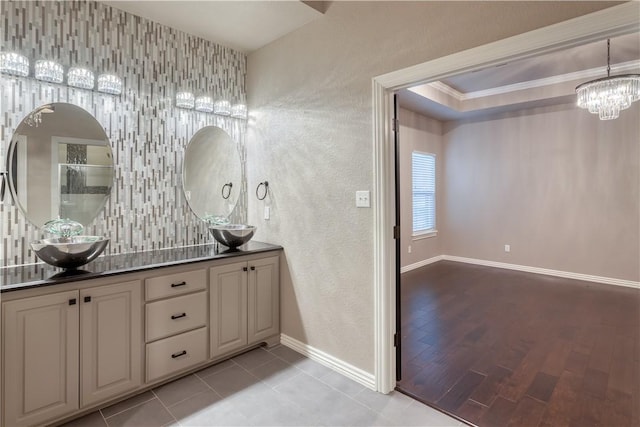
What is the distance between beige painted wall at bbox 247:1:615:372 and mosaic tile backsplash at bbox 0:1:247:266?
575 millimetres

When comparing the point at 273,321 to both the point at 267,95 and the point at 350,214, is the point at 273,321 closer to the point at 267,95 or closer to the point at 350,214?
the point at 350,214

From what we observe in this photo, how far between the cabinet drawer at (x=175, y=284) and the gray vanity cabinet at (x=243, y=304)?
9cm

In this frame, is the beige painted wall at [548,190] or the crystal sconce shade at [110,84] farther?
the beige painted wall at [548,190]

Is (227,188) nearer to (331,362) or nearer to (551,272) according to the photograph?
(331,362)

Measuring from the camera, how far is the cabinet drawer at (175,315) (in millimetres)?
2191

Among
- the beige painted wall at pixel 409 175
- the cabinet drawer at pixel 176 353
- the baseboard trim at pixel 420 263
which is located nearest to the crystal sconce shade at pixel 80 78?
the cabinet drawer at pixel 176 353

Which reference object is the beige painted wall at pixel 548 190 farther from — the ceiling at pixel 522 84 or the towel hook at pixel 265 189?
the towel hook at pixel 265 189

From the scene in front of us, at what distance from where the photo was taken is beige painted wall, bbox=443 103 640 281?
470cm

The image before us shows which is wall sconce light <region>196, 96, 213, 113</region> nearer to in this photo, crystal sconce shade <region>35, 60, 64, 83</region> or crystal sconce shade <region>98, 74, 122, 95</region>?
crystal sconce shade <region>98, 74, 122, 95</region>

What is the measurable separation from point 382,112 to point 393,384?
183cm

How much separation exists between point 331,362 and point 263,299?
2.49 feet

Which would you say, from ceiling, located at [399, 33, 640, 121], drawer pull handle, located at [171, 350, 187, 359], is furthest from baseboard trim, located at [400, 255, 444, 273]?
drawer pull handle, located at [171, 350, 187, 359]

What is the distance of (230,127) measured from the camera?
3240mm

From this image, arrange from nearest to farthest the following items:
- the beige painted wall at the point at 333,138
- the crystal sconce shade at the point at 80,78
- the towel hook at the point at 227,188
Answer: the beige painted wall at the point at 333,138
the crystal sconce shade at the point at 80,78
the towel hook at the point at 227,188
